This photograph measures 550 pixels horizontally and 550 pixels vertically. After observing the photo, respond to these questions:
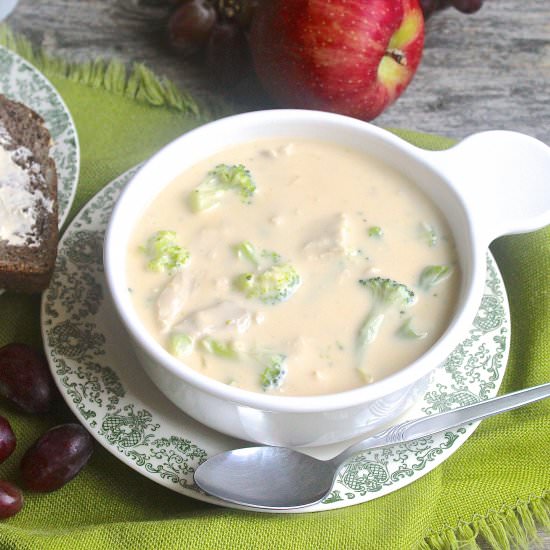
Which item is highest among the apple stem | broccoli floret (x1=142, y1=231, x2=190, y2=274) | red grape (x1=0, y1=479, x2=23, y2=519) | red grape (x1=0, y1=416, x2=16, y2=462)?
the apple stem

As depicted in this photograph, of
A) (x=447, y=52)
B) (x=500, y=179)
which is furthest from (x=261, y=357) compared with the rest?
(x=447, y=52)

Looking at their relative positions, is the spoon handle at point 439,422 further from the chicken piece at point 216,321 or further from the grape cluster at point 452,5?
the grape cluster at point 452,5

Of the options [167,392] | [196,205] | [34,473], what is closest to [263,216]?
[196,205]

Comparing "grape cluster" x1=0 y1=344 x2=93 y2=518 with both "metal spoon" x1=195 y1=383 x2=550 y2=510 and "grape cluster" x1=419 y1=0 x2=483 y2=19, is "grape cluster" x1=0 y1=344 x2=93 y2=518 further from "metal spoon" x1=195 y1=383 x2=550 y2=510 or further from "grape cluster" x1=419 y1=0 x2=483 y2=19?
"grape cluster" x1=419 y1=0 x2=483 y2=19

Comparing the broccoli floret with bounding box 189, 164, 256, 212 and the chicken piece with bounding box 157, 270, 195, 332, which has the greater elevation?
the broccoli floret with bounding box 189, 164, 256, 212

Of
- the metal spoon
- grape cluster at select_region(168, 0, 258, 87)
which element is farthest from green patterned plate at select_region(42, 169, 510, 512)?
grape cluster at select_region(168, 0, 258, 87)

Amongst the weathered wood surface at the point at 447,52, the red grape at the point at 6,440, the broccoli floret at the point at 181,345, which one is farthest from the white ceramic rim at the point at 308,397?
the weathered wood surface at the point at 447,52
